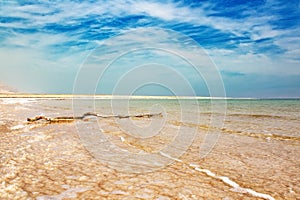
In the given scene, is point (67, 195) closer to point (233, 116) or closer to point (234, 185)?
point (234, 185)

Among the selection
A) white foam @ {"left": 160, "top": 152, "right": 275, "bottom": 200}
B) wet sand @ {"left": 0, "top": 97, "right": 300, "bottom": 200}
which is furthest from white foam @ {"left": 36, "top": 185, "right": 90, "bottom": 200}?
white foam @ {"left": 160, "top": 152, "right": 275, "bottom": 200}

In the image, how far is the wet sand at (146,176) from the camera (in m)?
4.76

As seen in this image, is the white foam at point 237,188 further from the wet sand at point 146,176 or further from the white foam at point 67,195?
the white foam at point 67,195

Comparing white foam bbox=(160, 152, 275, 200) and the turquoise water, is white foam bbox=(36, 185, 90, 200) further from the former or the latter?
the turquoise water

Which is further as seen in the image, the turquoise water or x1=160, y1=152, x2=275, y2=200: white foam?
the turquoise water

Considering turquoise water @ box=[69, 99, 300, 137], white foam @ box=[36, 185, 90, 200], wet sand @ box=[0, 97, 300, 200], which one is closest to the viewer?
white foam @ box=[36, 185, 90, 200]

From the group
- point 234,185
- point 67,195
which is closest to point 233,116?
point 234,185

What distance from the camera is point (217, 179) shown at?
5734mm

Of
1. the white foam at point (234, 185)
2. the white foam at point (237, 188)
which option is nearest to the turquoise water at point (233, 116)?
the white foam at point (234, 185)

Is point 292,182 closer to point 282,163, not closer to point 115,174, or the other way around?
point 282,163

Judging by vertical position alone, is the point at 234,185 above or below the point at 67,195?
below

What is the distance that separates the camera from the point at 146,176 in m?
5.82

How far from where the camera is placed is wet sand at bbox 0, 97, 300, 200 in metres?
4.76

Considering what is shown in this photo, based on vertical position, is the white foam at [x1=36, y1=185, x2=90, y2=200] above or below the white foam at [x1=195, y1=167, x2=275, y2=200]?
above
